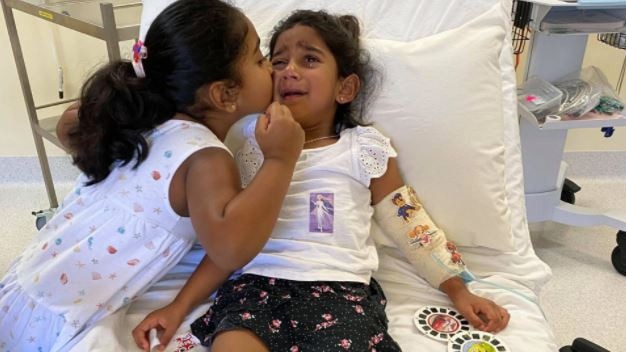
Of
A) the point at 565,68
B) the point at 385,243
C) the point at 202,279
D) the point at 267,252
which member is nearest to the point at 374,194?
the point at 385,243

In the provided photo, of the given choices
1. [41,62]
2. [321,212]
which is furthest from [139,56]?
[41,62]

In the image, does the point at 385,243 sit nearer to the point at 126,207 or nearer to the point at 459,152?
the point at 459,152

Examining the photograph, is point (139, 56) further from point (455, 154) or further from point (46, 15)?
point (46, 15)

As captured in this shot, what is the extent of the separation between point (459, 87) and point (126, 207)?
26.9 inches

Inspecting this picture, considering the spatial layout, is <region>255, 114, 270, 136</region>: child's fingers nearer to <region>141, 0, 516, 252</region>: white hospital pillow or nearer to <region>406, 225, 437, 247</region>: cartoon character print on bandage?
<region>141, 0, 516, 252</region>: white hospital pillow

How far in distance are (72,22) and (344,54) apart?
808 millimetres

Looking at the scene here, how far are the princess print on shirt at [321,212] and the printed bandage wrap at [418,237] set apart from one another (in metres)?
0.13

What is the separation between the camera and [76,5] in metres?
1.76

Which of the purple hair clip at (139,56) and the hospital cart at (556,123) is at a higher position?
the purple hair clip at (139,56)

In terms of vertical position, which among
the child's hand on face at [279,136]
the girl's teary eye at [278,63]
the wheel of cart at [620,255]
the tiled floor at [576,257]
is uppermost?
the girl's teary eye at [278,63]

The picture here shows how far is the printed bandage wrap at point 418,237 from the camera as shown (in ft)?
3.55

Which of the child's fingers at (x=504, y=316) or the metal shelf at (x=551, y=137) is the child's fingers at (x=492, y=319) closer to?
the child's fingers at (x=504, y=316)

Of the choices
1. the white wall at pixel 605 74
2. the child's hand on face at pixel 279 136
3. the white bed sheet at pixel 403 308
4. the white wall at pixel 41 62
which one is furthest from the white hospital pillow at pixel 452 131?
the white wall at pixel 41 62

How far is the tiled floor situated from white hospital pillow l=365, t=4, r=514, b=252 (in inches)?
25.8
